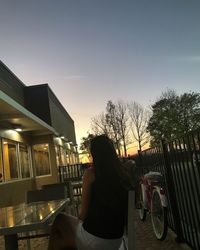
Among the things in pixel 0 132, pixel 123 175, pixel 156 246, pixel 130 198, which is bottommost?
pixel 156 246

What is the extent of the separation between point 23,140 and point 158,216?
35.3ft

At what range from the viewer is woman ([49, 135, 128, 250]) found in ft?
9.99

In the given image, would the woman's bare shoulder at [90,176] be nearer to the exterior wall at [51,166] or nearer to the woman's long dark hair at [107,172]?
the woman's long dark hair at [107,172]

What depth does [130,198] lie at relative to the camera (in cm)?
311

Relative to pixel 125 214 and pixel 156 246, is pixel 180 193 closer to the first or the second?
pixel 156 246

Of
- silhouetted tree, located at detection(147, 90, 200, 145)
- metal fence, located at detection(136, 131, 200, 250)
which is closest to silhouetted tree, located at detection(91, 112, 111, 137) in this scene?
silhouetted tree, located at detection(147, 90, 200, 145)

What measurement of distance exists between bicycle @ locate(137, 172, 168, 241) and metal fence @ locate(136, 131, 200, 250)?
0.13 m

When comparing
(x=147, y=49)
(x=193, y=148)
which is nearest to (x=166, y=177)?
(x=193, y=148)

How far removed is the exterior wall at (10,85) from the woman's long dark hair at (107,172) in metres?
11.4

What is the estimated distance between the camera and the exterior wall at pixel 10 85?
14.4 metres

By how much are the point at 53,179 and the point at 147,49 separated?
25.0ft

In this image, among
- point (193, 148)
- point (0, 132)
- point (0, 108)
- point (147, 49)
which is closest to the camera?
point (193, 148)

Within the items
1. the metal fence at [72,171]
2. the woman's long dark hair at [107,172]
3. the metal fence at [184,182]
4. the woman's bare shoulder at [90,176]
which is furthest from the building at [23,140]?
the woman's long dark hair at [107,172]

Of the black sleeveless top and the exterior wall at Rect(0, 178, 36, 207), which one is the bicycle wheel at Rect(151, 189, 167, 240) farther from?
the exterior wall at Rect(0, 178, 36, 207)
